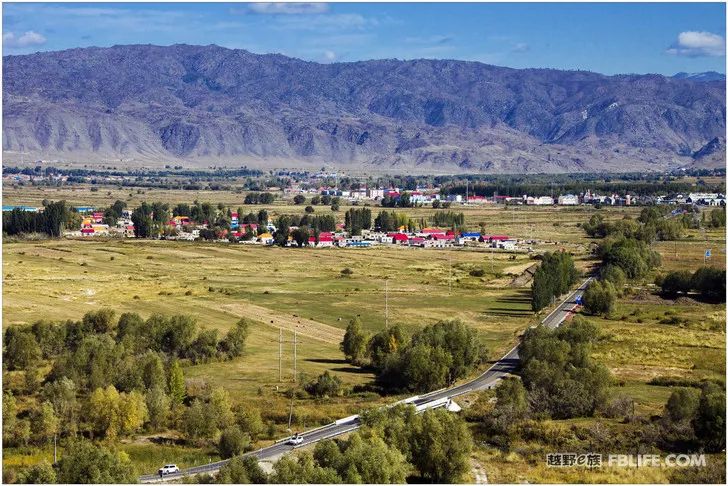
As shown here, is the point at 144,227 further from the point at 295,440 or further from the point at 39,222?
the point at 295,440

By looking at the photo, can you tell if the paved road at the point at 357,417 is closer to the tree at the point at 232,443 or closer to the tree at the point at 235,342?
the tree at the point at 232,443

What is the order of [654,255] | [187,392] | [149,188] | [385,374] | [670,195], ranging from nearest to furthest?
1. [187,392]
2. [385,374]
3. [654,255]
4. [670,195]
5. [149,188]

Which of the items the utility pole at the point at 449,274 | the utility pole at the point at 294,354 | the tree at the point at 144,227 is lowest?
the utility pole at the point at 294,354

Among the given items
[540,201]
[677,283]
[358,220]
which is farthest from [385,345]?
[540,201]

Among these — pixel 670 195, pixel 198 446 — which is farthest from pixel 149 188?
pixel 198 446

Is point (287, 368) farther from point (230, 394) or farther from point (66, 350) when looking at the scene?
point (66, 350)

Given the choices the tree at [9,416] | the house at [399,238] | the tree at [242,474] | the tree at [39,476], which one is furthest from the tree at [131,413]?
the house at [399,238]

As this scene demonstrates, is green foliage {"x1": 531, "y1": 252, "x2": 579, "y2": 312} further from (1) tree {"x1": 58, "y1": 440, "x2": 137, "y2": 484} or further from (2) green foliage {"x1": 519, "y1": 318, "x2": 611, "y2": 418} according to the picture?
(1) tree {"x1": 58, "y1": 440, "x2": 137, "y2": 484}
